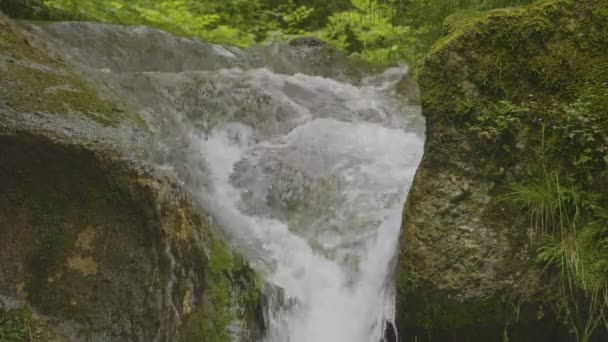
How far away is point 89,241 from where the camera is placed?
10.2 feet

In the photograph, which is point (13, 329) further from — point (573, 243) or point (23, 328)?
point (573, 243)

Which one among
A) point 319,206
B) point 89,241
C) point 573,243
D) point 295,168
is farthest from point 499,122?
point 89,241

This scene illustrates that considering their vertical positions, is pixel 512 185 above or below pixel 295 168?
above

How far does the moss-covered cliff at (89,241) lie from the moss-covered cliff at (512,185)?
4.28 feet

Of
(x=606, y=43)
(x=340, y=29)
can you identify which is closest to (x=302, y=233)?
(x=606, y=43)

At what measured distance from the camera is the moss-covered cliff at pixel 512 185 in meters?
2.94

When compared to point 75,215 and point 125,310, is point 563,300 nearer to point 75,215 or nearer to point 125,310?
point 125,310

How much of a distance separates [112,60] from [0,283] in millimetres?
4691

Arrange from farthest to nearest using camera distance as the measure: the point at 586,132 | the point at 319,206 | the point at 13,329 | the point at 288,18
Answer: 1. the point at 288,18
2. the point at 319,206
3. the point at 586,132
4. the point at 13,329

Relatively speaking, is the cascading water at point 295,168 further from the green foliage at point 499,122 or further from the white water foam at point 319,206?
Answer: the green foliage at point 499,122

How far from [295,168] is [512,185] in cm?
218

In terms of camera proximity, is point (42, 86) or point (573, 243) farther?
point (42, 86)

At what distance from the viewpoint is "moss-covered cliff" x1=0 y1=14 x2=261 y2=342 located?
299cm

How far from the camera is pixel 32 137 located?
3004 mm
